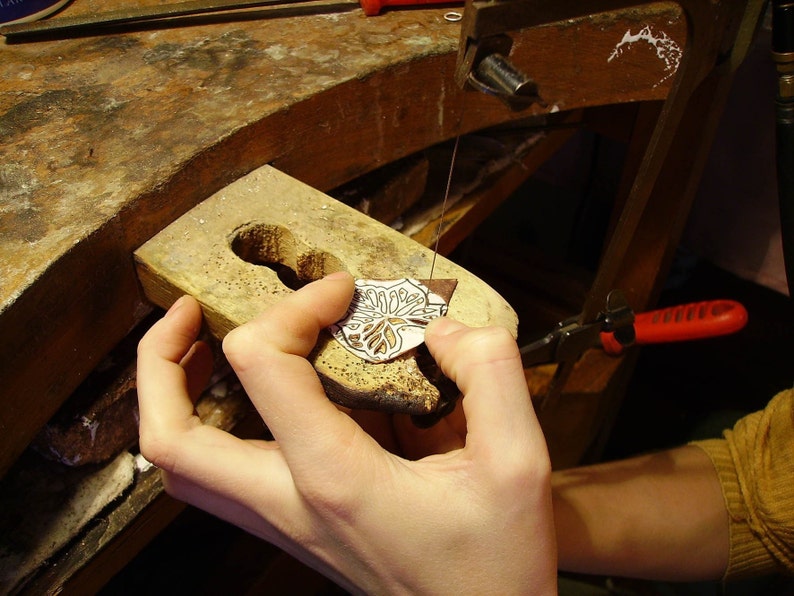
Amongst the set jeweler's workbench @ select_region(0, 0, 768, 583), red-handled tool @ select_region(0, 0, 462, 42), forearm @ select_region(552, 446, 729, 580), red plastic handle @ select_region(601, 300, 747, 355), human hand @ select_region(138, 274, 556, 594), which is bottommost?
forearm @ select_region(552, 446, 729, 580)

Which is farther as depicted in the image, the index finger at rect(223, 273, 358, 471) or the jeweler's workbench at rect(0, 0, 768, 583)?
the jeweler's workbench at rect(0, 0, 768, 583)

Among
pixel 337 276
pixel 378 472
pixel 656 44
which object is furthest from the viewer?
pixel 656 44

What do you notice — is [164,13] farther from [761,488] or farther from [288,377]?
[761,488]

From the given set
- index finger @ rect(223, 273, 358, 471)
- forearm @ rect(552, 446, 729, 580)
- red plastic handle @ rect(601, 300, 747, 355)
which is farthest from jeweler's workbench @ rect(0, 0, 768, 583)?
forearm @ rect(552, 446, 729, 580)

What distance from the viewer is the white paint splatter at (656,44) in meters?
1.06

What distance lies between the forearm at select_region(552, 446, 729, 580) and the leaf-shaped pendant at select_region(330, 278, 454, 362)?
1.76 ft

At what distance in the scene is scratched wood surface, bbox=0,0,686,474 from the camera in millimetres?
711

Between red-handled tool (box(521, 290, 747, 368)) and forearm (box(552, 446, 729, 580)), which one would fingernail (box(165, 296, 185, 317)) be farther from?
forearm (box(552, 446, 729, 580))

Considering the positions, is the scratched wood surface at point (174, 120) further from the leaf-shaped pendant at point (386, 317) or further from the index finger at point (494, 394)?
the index finger at point (494, 394)

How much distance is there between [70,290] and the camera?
0.71 metres

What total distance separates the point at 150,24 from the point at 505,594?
3.29ft

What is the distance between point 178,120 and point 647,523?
0.98 metres

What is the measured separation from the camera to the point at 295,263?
2.72 feet

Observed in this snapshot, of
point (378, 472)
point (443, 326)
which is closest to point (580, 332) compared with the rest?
point (443, 326)
